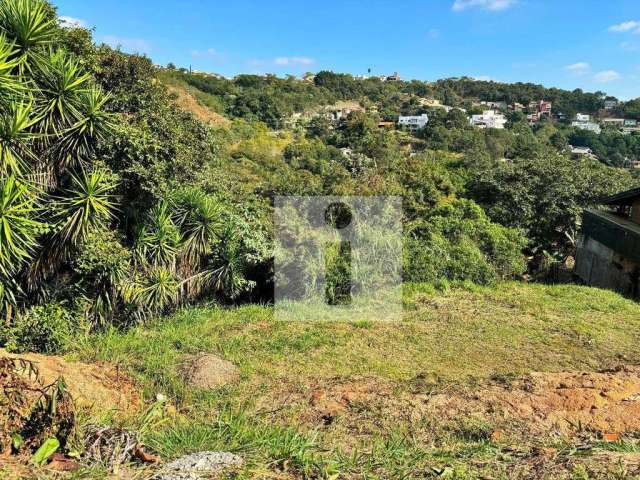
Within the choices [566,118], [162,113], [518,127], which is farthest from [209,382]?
[566,118]

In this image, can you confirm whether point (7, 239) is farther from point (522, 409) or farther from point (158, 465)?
point (522, 409)

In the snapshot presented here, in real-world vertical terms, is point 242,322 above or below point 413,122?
below

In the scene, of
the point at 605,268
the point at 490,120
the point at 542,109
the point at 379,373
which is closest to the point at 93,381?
the point at 379,373

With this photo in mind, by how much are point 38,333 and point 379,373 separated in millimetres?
4489

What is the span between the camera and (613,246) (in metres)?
11.7

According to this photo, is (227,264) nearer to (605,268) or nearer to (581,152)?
(605,268)

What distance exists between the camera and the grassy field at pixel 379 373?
2863 millimetres

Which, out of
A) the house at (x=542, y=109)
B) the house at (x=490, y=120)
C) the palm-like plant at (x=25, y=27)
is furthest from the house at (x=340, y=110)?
the palm-like plant at (x=25, y=27)

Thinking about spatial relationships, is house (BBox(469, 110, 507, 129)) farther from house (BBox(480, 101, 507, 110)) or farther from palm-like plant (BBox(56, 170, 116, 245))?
palm-like plant (BBox(56, 170, 116, 245))

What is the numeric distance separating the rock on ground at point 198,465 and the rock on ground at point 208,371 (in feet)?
9.46

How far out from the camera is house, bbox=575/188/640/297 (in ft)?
36.6

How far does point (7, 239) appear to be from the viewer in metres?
5.23

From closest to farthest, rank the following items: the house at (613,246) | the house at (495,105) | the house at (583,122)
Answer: the house at (613,246) → the house at (583,122) → the house at (495,105)

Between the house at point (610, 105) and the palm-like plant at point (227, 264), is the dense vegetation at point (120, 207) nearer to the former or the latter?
the palm-like plant at point (227, 264)
